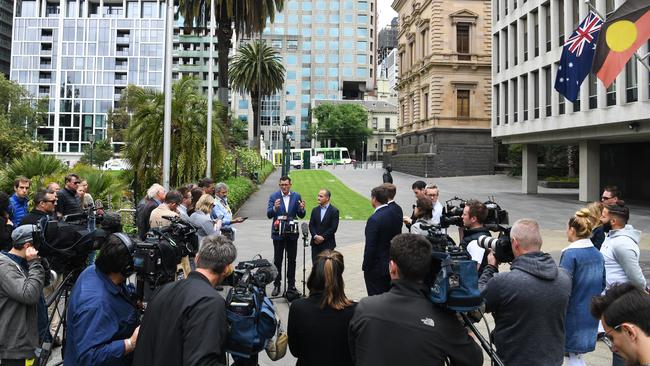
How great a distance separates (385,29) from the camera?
187750 millimetres

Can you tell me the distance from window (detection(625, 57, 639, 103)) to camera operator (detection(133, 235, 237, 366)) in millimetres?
25391

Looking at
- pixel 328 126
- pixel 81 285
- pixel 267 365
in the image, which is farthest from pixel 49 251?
pixel 328 126

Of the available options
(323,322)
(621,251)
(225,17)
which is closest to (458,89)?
(225,17)

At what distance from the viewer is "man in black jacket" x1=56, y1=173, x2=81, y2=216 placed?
29.0 ft

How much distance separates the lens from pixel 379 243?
19.6 ft

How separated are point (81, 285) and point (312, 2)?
12279 cm

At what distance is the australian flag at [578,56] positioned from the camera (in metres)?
13.2

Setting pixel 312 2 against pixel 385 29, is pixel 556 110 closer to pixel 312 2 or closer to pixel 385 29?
pixel 312 2

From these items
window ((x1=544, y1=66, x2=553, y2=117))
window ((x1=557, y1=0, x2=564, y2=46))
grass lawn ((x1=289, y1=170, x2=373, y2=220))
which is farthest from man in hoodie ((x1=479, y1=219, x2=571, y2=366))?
window ((x1=544, y1=66, x2=553, y2=117))

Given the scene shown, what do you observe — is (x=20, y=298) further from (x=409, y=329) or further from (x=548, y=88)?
(x=548, y=88)

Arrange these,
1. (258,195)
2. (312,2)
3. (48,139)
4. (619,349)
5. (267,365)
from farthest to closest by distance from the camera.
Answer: (312,2) < (48,139) < (258,195) < (267,365) < (619,349)

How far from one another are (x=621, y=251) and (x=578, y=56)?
1100 cm

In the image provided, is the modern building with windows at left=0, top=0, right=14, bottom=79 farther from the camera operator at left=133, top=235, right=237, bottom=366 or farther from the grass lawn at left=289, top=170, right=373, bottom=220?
the camera operator at left=133, top=235, right=237, bottom=366

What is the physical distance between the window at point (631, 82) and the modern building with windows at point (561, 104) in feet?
0.14
